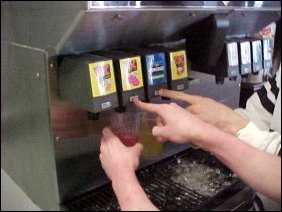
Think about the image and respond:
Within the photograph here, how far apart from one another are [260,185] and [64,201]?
0.68 metres

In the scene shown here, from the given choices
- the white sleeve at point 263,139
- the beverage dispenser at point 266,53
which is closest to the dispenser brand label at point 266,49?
the beverage dispenser at point 266,53

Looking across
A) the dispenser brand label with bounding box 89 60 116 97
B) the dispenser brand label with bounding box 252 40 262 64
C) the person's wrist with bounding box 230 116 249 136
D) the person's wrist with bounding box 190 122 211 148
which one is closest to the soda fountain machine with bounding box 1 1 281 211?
the dispenser brand label with bounding box 89 60 116 97

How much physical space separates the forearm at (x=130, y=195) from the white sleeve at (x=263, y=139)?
231 mm

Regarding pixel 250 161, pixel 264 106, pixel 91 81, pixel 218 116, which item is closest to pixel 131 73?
pixel 91 81

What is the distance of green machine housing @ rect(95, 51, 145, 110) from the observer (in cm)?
88

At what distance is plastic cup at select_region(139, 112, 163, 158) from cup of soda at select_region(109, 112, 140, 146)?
21 millimetres

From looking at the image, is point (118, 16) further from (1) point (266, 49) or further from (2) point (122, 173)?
(1) point (266, 49)

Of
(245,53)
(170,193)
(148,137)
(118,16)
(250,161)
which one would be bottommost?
(170,193)

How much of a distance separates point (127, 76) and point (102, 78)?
0.08m

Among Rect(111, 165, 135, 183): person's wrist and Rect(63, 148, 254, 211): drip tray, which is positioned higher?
Rect(111, 165, 135, 183): person's wrist

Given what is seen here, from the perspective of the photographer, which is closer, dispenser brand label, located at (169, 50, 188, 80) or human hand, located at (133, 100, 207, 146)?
human hand, located at (133, 100, 207, 146)

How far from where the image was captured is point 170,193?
958 millimetres

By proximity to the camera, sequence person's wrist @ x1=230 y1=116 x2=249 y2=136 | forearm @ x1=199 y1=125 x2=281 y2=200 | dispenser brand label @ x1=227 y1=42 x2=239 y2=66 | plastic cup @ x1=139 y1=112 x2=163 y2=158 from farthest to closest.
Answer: dispenser brand label @ x1=227 y1=42 x2=239 y2=66
plastic cup @ x1=139 y1=112 x2=163 y2=158
person's wrist @ x1=230 y1=116 x2=249 y2=136
forearm @ x1=199 y1=125 x2=281 y2=200

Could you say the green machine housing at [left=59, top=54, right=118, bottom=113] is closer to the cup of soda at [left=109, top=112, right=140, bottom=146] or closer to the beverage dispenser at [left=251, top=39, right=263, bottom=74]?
the cup of soda at [left=109, top=112, right=140, bottom=146]
